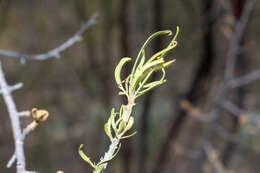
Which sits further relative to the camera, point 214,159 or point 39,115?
point 214,159

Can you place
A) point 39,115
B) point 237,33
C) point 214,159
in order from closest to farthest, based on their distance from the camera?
point 39,115, point 214,159, point 237,33

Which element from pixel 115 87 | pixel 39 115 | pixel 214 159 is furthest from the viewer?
pixel 115 87

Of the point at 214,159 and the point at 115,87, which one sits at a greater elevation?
the point at 115,87

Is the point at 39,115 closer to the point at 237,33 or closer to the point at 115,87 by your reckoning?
the point at 237,33

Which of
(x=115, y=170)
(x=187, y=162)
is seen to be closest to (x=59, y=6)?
(x=115, y=170)

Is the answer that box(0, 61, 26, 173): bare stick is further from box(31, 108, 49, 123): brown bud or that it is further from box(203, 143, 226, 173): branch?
box(203, 143, 226, 173): branch

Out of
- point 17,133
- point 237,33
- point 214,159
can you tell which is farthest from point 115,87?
point 17,133

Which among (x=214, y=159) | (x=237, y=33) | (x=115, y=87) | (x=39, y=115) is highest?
(x=115, y=87)

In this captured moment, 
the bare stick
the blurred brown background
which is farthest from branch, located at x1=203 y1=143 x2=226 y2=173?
the bare stick

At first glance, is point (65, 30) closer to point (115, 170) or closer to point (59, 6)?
point (59, 6)
